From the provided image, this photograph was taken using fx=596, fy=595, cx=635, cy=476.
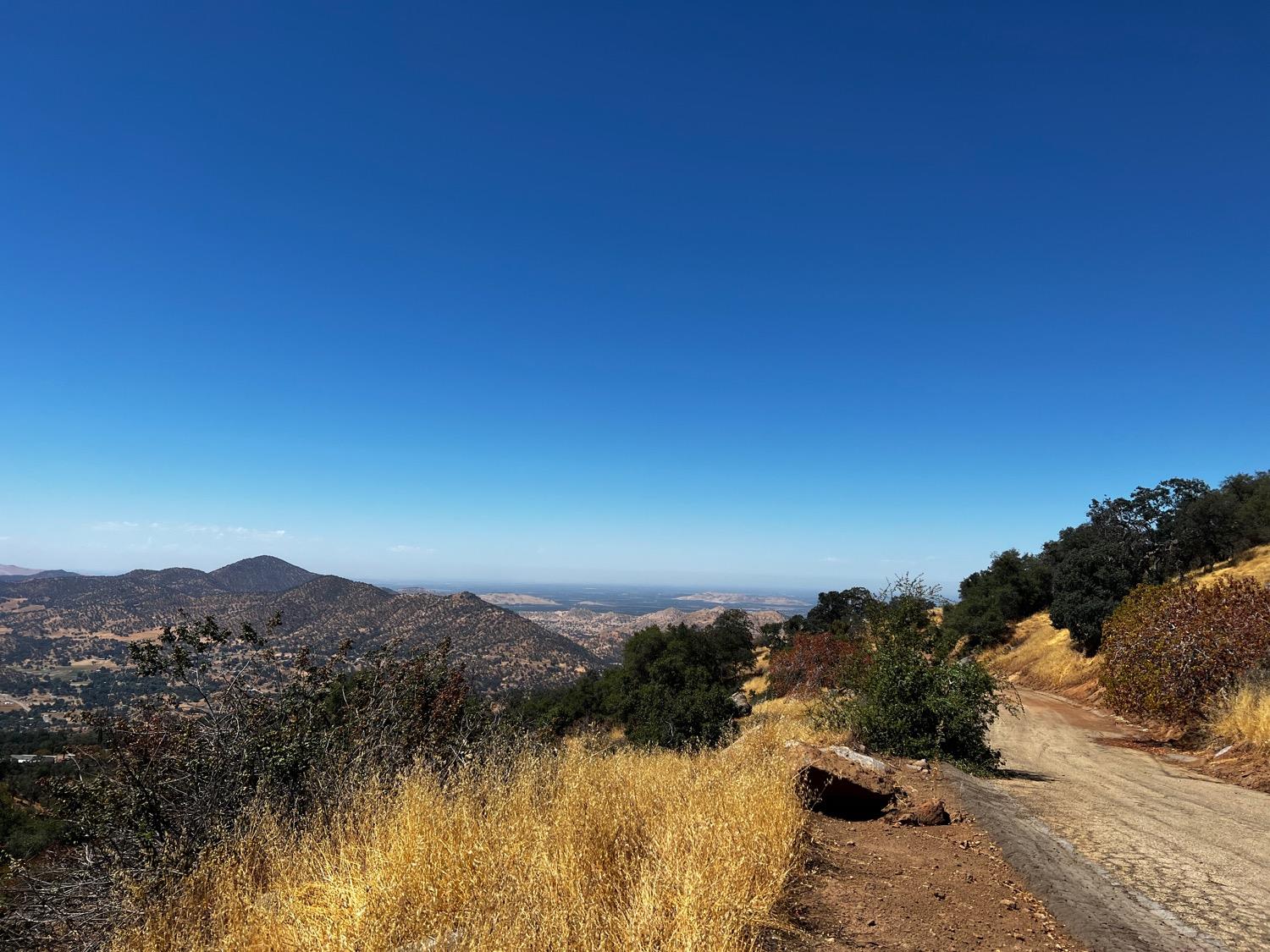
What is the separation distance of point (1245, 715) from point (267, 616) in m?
70.6

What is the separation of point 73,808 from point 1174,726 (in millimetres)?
20470

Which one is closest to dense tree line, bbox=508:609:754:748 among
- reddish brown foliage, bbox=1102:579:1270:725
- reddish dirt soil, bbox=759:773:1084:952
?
reddish brown foliage, bbox=1102:579:1270:725

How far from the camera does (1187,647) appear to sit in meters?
12.6

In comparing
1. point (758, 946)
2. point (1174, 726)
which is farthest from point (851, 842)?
point (1174, 726)

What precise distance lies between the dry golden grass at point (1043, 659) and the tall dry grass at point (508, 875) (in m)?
23.0

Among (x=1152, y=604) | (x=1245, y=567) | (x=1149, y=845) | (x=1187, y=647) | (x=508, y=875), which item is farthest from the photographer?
(x=1245, y=567)

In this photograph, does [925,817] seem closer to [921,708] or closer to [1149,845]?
[1149,845]

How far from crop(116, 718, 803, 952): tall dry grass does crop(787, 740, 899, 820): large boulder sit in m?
1.02

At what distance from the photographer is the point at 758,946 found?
141 inches

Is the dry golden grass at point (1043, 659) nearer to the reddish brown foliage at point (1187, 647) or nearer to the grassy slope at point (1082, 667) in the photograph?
the grassy slope at point (1082, 667)

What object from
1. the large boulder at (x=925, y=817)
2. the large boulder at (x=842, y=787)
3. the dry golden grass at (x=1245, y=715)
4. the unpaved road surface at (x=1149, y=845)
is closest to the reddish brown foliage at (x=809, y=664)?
the dry golden grass at (x=1245, y=715)

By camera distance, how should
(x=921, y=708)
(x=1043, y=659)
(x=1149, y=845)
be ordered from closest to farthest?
1. (x=1149, y=845)
2. (x=921, y=708)
3. (x=1043, y=659)

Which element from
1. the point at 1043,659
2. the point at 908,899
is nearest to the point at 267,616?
the point at 1043,659

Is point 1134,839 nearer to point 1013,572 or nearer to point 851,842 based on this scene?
point 851,842
